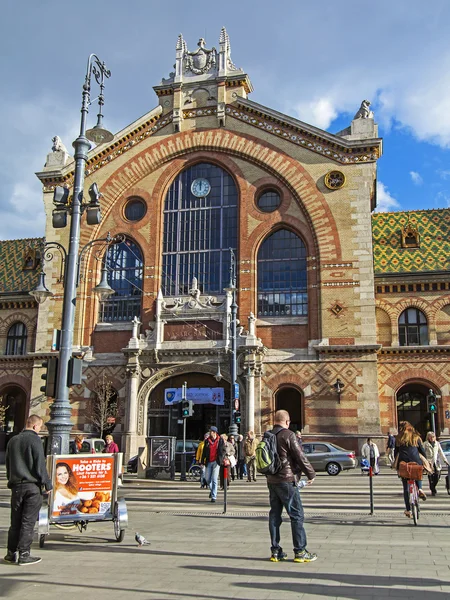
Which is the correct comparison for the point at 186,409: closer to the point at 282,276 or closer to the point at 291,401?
the point at 291,401

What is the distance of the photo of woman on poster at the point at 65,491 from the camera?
34.8ft

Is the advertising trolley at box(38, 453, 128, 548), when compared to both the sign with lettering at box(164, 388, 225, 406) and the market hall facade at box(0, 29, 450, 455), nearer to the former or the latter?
the market hall facade at box(0, 29, 450, 455)

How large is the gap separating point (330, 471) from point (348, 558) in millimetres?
18724

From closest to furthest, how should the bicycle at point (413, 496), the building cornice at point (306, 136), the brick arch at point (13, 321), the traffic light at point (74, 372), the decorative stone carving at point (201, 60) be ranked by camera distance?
the bicycle at point (413, 496) < the traffic light at point (74, 372) < the building cornice at point (306, 136) < the decorative stone carving at point (201, 60) < the brick arch at point (13, 321)

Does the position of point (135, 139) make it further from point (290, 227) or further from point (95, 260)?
point (290, 227)

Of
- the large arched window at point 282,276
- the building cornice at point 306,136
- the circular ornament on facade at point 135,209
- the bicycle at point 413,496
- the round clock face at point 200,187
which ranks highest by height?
the building cornice at point 306,136

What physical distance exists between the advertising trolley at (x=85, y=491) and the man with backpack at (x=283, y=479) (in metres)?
2.83

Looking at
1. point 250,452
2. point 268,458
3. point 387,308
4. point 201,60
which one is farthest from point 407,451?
point 201,60

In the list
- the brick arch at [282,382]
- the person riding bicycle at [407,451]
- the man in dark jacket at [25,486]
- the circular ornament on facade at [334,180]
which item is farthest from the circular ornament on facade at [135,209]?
the man in dark jacket at [25,486]

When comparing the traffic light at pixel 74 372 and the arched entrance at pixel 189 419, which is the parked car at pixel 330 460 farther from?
the traffic light at pixel 74 372

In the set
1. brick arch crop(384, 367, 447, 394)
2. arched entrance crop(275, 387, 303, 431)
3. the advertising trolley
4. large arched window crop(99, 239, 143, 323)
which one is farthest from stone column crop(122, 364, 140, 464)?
the advertising trolley

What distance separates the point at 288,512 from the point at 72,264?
8.31 m

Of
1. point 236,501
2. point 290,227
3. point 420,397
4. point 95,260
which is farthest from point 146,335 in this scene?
point 236,501

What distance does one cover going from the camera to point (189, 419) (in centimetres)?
3416
